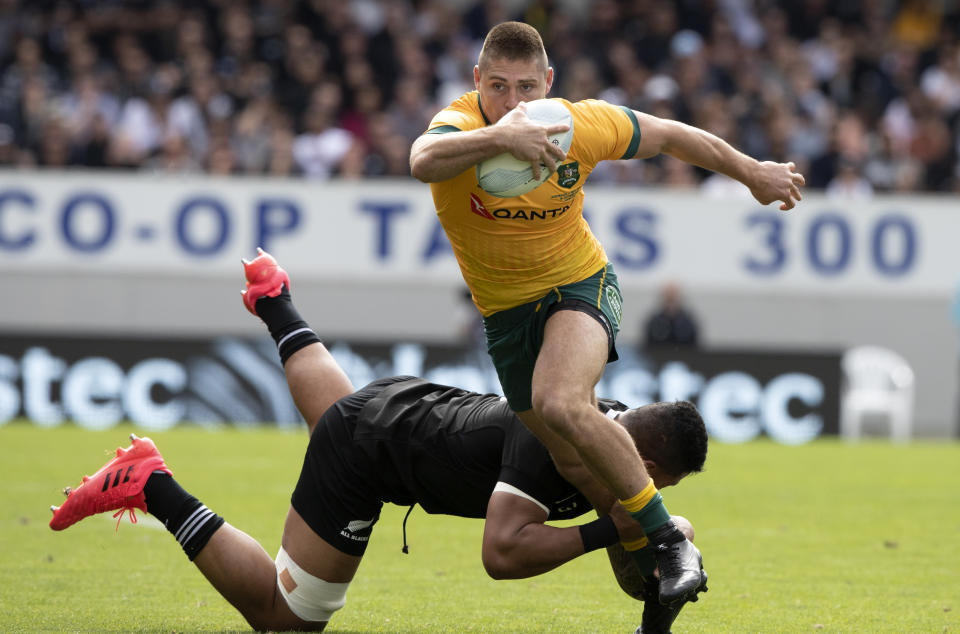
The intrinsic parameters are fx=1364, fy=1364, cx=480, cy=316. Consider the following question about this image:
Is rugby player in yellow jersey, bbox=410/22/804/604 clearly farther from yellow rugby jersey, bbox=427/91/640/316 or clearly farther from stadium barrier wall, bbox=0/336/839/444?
stadium barrier wall, bbox=0/336/839/444

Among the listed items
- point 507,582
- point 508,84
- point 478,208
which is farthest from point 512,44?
point 507,582

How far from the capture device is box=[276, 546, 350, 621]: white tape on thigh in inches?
231

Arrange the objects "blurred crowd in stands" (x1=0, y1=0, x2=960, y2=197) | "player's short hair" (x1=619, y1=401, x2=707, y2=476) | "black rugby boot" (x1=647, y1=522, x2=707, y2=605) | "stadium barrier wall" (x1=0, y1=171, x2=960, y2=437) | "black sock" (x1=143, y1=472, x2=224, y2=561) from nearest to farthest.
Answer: "black rugby boot" (x1=647, y1=522, x2=707, y2=605), "player's short hair" (x1=619, y1=401, x2=707, y2=476), "black sock" (x1=143, y1=472, x2=224, y2=561), "stadium barrier wall" (x1=0, y1=171, x2=960, y2=437), "blurred crowd in stands" (x1=0, y1=0, x2=960, y2=197)

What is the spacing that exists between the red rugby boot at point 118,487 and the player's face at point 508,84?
7.03 ft

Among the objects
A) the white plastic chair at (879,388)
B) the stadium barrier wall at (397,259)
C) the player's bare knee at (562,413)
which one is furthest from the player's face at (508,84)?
the white plastic chair at (879,388)

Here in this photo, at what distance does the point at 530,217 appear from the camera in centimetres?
587

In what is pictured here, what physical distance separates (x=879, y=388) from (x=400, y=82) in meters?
7.39

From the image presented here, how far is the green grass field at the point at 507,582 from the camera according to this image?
20.2 feet

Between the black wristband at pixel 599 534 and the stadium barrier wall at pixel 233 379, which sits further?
the stadium barrier wall at pixel 233 379

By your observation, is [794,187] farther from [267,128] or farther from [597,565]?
[267,128]

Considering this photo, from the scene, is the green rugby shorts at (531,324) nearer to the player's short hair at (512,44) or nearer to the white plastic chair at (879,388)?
the player's short hair at (512,44)

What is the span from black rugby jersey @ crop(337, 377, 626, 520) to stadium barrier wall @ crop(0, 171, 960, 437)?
10114mm

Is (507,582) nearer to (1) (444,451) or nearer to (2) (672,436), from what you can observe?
(1) (444,451)

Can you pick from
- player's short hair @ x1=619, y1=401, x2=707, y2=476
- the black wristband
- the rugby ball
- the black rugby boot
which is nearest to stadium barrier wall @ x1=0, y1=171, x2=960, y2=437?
player's short hair @ x1=619, y1=401, x2=707, y2=476
